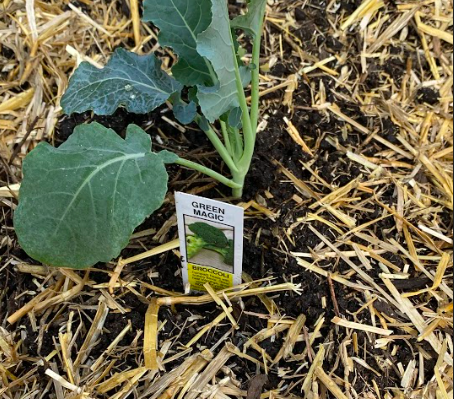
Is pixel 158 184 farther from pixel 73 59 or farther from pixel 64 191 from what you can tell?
pixel 73 59

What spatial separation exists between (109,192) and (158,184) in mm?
90

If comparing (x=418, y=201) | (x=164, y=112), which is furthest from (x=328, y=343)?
(x=164, y=112)

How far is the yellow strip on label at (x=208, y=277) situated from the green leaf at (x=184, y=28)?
0.39 meters

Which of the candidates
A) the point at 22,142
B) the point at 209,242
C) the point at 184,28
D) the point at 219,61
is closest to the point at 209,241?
the point at 209,242

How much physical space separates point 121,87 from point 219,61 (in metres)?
0.27

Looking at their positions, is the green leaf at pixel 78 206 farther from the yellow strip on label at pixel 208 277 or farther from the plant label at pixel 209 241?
the yellow strip on label at pixel 208 277

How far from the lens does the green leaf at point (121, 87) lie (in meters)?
1.17

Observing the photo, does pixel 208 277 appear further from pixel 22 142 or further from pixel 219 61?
pixel 22 142

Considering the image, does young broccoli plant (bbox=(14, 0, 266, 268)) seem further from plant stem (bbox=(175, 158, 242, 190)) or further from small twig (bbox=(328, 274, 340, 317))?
small twig (bbox=(328, 274, 340, 317))

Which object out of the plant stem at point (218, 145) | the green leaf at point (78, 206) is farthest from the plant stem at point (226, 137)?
the green leaf at point (78, 206)

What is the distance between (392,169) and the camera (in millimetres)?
1460

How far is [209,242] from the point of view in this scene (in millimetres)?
1087

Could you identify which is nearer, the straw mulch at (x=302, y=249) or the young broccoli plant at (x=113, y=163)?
the young broccoli plant at (x=113, y=163)

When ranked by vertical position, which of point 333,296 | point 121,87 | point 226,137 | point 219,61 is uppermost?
point 219,61
